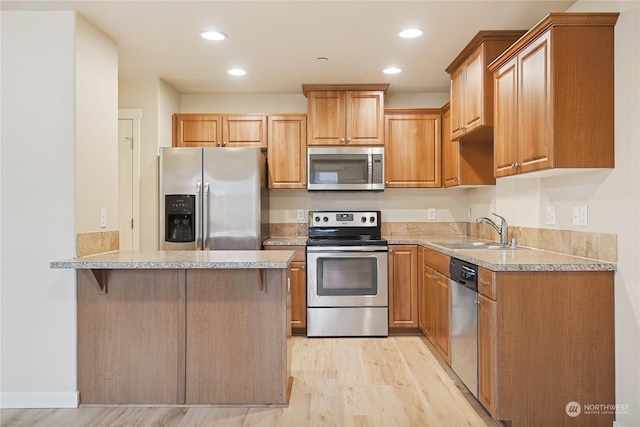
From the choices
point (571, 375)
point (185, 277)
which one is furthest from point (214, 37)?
point (571, 375)

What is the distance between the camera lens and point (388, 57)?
137 inches

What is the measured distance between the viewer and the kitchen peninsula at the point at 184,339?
255 centimetres

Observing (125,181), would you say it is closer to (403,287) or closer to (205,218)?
(205,218)

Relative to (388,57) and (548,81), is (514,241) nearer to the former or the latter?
(548,81)

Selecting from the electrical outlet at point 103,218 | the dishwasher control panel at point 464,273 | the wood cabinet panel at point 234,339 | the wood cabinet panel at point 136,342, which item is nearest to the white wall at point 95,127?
the electrical outlet at point 103,218

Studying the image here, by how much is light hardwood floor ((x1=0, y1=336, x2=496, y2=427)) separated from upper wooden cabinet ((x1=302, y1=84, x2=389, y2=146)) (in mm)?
2031

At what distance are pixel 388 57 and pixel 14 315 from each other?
10.1 feet

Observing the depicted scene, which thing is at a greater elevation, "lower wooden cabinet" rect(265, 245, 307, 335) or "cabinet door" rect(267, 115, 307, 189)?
"cabinet door" rect(267, 115, 307, 189)

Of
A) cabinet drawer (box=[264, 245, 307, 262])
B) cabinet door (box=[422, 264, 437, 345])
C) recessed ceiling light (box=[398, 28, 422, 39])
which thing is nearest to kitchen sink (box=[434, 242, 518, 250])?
cabinet door (box=[422, 264, 437, 345])

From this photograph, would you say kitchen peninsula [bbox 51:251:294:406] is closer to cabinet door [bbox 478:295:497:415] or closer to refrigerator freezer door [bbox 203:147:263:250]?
cabinet door [bbox 478:295:497:415]

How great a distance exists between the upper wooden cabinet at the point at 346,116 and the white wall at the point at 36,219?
2.18m

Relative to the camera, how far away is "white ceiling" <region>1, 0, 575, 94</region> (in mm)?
2598

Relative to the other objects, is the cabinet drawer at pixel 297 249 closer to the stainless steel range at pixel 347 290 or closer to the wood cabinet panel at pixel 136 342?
the stainless steel range at pixel 347 290

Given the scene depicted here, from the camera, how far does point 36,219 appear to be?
2.57 metres
